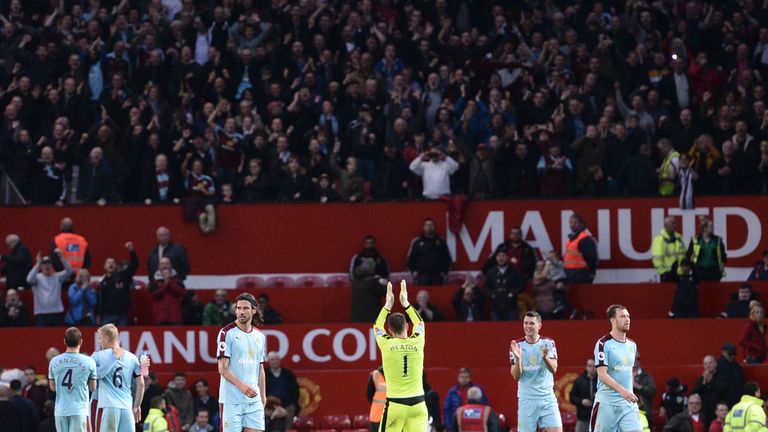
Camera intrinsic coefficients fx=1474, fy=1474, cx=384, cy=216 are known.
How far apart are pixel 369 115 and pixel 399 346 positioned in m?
10.9

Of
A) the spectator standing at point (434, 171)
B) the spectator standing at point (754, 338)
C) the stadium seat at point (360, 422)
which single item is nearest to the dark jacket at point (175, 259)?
the stadium seat at point (360, 422)

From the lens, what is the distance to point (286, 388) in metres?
24.2

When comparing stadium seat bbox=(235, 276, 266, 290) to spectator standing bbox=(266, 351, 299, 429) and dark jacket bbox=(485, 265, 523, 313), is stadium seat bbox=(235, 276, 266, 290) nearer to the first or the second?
spectator standing bbox=(266, 351, 299, 429)

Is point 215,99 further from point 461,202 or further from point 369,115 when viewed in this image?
point 461,202

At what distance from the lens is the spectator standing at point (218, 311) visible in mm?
25891

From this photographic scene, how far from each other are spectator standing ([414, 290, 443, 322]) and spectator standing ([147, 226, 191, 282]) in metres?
4.21

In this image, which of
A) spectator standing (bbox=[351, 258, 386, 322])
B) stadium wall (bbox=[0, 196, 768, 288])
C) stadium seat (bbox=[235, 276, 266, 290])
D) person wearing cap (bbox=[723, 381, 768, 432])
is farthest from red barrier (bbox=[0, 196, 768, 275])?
person wearing cap (bbox=[723, 381, 768, 432])

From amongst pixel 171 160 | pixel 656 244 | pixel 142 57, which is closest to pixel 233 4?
pixel 142 57

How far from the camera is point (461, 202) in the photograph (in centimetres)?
2755

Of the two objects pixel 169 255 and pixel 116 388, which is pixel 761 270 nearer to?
pixel 169 255

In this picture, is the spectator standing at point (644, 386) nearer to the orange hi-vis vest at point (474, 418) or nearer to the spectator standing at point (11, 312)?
the orange hi-vis vest at point (474, 418)

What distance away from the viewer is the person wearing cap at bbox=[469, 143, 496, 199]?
27.2 m

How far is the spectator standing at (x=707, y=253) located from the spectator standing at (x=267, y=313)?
24.2 ft

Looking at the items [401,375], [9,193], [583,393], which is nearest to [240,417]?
[401,375]
